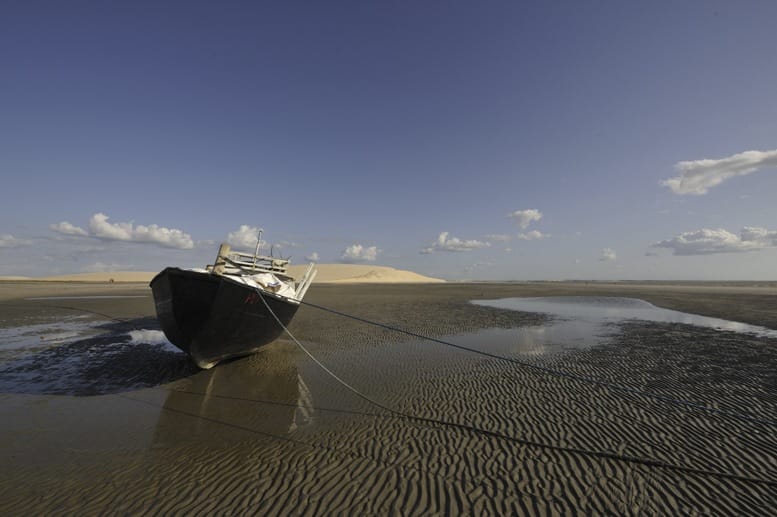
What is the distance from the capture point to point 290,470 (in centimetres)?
472

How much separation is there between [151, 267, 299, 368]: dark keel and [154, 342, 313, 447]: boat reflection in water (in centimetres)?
82

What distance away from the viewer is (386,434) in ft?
19.5

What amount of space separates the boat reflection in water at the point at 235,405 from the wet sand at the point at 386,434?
55 millimetres

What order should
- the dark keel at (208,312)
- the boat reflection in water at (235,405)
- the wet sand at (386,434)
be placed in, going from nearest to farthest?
the wet sand at (386,434) < the boat reflection in water at (235,405) < the dark keel at (208,312)

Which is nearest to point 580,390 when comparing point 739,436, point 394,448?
point 739,436

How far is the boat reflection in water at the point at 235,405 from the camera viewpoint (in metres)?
5.90

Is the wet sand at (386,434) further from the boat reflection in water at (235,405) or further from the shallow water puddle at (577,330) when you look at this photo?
the shallow water puddle at (577,330)

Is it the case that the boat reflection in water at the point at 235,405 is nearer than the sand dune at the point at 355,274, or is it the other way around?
the boat reflection in water at the point at 235,405

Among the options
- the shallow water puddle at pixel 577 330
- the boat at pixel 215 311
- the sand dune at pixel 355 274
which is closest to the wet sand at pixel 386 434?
the boat at pixel 215 311

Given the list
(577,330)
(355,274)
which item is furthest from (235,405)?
(355,274)

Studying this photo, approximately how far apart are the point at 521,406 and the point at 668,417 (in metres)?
2.92

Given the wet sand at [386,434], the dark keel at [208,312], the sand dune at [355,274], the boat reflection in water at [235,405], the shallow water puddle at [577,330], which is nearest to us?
the wet sand at [386,434]

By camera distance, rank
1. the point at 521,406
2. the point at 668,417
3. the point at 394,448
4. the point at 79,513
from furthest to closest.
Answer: the point at 521,406 < the point at 668,417 < the point at 394,448 < the point at 79,513

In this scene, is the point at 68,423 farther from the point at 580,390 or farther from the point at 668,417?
the point at 668,417
